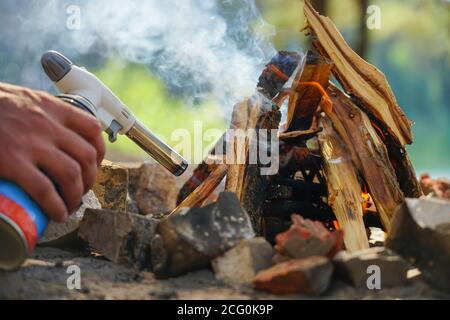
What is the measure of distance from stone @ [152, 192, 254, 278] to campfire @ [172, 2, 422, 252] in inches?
36.5

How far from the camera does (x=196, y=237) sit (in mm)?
2352

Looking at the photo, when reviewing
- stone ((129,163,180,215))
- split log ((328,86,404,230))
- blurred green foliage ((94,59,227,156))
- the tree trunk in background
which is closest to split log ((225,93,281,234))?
split log ((328,86,404,230))

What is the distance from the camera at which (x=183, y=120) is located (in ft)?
22.3

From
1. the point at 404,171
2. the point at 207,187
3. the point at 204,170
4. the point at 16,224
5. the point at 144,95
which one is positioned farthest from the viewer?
the point at 144,95

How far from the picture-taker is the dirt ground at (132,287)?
2.14 m

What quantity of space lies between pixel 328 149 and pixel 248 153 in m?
0.50

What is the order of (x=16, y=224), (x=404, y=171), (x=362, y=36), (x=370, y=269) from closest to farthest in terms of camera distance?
1. (x=16, y=224)
2. (x=370, y=269)
3. (x=404, y=171)
4. (x=362, y=36)

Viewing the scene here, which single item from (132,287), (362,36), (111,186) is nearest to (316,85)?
(111,186)

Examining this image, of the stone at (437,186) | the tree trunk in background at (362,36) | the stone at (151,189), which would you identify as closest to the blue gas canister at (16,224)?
the stone at (437,186)

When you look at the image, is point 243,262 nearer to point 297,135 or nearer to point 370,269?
point 370,269

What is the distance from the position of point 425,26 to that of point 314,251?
7.25 m

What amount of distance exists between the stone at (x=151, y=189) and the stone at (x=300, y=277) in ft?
9.65

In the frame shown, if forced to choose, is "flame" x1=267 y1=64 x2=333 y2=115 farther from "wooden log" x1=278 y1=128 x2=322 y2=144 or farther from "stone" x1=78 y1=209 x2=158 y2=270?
"stone" x1=78 y1=209 x2=158 y2=270
